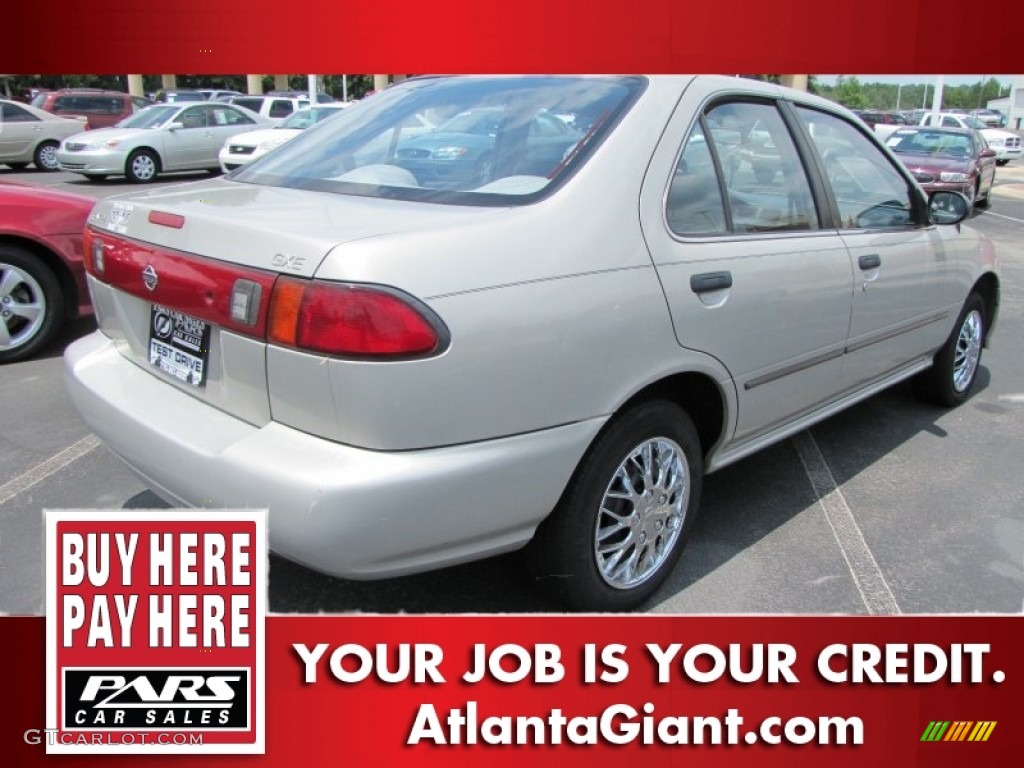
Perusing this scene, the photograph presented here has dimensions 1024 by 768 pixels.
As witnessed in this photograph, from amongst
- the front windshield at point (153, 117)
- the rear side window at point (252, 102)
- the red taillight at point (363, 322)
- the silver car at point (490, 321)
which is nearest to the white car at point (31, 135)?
the front windshield at point (153, 117)

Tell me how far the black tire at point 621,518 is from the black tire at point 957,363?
8.11ft

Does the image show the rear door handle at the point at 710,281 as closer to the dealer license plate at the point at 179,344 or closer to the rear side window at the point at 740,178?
the rear side window at the point at 740,178

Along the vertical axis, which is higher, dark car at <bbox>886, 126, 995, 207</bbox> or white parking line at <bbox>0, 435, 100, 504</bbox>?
dark car at <bbox>886, 126, 995, 207</bbox>

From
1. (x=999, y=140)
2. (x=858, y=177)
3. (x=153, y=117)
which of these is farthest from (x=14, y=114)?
(x=999, y=140)

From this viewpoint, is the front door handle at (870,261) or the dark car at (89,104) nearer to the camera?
the front door handle at (870,261)

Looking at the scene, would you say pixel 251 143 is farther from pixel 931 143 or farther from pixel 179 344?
pixel 179 344

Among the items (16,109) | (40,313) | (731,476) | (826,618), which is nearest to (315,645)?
(826,618)

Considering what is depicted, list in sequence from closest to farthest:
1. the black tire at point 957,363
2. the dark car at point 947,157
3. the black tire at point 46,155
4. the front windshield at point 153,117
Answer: the black tire at point 957,363 → the dark car at point 947,157 → the front windshield at point 153,117 → the black tire at point 46,155

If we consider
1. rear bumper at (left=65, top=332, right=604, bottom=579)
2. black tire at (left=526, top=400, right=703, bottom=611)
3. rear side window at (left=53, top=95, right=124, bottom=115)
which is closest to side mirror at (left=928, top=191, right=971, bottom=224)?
black tire at (left=526, top=400, right=703, bottom=611)

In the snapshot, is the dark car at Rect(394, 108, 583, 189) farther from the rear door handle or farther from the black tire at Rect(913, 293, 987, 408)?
the black tire at Rect(913, 293, 987, 408)

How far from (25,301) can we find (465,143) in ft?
11.7

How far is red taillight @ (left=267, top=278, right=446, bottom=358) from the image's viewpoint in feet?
6.44

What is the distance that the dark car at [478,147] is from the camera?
8.30 ft

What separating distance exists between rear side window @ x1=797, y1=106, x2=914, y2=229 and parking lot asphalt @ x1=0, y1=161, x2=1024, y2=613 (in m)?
1.14
